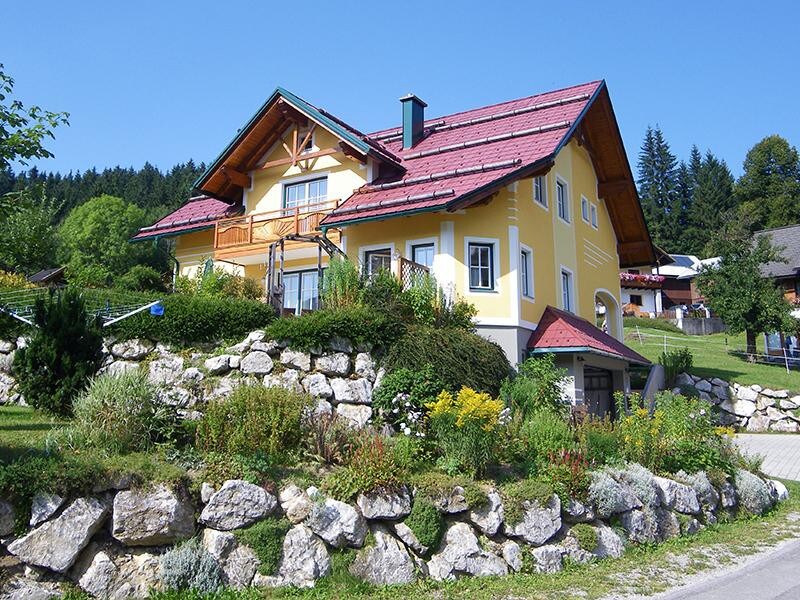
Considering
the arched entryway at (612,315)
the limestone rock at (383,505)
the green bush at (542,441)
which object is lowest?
the limestone rock at (383,505)

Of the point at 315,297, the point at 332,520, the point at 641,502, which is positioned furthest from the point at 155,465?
the point at 315,297

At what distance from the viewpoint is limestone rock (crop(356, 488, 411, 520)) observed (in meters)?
8.52

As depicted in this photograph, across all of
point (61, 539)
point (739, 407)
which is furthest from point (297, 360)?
point (739, 407)

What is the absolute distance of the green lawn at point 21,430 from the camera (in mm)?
8445

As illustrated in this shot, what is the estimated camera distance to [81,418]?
8.99 m

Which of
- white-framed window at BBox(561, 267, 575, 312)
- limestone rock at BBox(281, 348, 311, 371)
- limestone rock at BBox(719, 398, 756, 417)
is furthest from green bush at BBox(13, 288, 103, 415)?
limestone rock at BBox(719, 398, 756, 417)

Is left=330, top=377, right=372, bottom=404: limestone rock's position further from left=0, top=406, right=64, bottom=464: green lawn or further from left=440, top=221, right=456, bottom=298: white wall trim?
left=0, top=406, right=64, bottom=464: green lawn

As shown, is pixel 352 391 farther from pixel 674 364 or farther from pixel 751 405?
pixel 751 405

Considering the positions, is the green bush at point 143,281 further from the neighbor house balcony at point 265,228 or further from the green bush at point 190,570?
the green bush at point 190,570

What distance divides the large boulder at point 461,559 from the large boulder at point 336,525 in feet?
3.38

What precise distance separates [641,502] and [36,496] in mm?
8304

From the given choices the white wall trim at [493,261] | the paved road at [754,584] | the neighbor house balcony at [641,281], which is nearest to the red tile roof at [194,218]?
the white wall trim at [493,261]

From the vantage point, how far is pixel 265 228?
2070 cm

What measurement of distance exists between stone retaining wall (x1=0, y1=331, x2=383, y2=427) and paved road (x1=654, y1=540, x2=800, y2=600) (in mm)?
6250
